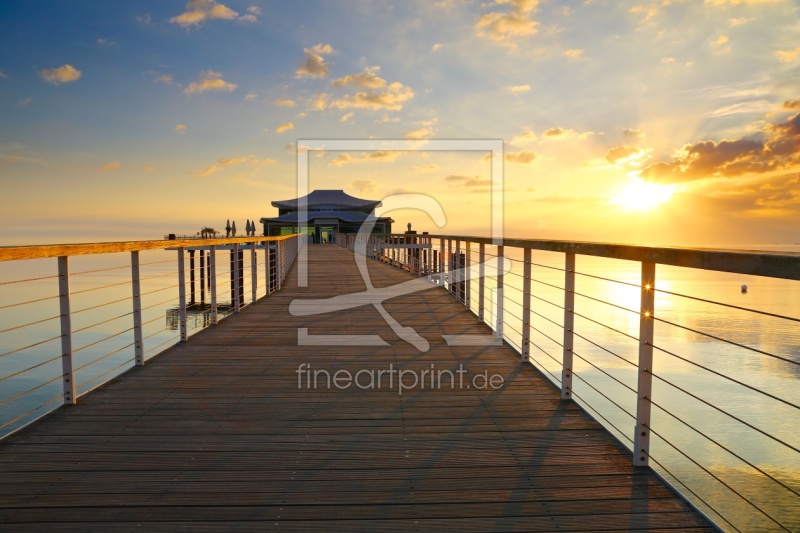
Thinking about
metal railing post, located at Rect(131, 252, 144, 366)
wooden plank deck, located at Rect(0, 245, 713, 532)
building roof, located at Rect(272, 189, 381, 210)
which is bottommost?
wooden plank deck, located at Rect(0, 245, 713, 532)

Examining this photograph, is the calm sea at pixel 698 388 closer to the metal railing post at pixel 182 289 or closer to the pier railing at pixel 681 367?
the pier railing at pixel 681 367

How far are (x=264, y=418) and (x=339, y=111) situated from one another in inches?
671

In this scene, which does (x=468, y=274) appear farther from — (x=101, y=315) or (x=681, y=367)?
(x=101, y=315)

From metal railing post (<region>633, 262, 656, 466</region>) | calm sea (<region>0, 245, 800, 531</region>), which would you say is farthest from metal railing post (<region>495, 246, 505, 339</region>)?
metal railing post (<region>633, 262, 656, 466</region>)

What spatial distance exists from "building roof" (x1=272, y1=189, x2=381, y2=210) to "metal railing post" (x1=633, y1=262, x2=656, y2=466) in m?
58.5

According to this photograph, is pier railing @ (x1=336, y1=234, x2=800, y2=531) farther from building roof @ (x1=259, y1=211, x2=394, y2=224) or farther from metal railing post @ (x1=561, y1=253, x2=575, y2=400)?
building roof @ (x1=259, y1=211, x2=394, y2=224)

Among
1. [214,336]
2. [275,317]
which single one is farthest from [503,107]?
[214,336]

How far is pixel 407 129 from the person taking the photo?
53.4 ft

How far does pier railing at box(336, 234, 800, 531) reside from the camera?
2.31 metres

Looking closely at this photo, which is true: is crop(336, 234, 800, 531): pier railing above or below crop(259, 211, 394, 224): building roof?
below

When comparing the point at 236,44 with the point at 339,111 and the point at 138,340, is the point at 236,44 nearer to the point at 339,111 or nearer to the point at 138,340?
the point at 339,111

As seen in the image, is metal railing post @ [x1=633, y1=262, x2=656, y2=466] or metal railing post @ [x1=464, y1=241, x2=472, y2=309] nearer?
metal railing post @ [x1=633, y1=262, x2=656, y2=466]


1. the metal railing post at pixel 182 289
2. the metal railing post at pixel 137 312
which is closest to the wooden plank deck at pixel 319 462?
the metal railing post at pixel 137 312

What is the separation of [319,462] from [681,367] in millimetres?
24558
